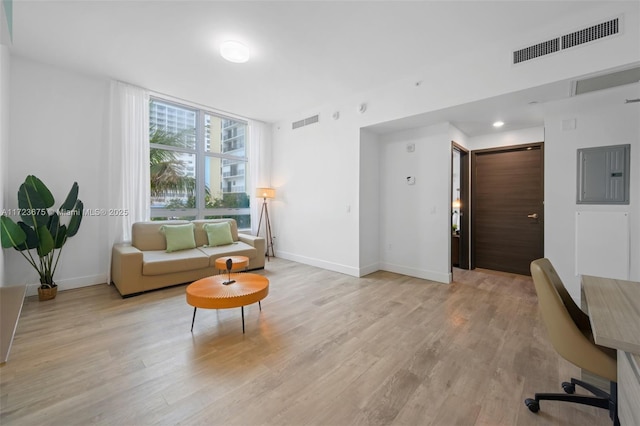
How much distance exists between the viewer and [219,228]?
464cm

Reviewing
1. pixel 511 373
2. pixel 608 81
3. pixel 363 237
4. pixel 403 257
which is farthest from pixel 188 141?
pixel 608 81

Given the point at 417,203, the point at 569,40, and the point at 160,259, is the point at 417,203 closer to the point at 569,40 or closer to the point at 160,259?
the point at 569,40

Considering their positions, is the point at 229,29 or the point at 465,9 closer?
the point at 465,9

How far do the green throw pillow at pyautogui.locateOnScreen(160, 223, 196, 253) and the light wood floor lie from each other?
3.06 ft

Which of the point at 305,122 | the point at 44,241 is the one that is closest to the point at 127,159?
the point at 44,241

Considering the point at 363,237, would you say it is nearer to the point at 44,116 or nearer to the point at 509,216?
the point at 509,216

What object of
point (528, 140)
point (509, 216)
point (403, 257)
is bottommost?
point (403, 257)

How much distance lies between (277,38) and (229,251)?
308cm

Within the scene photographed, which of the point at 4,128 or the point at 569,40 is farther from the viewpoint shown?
the point at 4,128

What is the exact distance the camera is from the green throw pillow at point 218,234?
451 centimetres

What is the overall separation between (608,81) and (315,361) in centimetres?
387

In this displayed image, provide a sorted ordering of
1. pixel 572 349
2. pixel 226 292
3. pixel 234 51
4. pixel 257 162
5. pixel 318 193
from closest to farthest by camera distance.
→ pixel 572 349 → pixel 226 292 → pixel 234 51 → pixel 318 193 → pixel 257 162

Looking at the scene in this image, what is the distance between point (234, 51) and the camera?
3.00 m

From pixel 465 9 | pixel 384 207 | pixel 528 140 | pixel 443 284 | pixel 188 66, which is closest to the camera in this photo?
pixel 465 9
